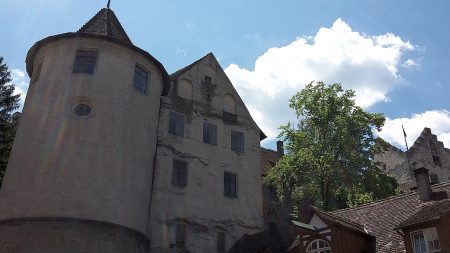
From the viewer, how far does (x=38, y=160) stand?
22.1 meters

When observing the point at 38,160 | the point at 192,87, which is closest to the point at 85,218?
the point at 38,160

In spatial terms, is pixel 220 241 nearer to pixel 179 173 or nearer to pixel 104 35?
pixel 179 173

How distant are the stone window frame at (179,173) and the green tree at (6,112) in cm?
1167

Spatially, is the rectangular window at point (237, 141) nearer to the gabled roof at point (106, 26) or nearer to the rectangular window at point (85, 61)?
the gabled roof at point (106, 26)

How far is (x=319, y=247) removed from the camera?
23219mm

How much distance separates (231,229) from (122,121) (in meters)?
10.3

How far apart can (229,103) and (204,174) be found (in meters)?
6.71

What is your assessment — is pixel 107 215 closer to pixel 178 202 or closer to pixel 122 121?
pixel 122 121

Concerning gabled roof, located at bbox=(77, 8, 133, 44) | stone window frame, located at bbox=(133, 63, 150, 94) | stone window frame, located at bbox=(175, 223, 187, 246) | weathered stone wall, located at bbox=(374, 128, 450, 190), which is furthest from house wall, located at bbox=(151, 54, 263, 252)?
weathered stone wall, located at bbox=(374, 128, 450, 190)

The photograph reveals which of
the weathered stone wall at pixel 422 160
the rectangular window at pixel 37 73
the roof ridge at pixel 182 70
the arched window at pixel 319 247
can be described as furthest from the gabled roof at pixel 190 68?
the weathered stone wall at pixel 422 160

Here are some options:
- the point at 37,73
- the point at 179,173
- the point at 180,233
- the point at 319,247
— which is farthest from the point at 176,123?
the point at 319,247

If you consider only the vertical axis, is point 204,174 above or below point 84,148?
above

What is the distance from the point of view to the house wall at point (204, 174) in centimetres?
2773

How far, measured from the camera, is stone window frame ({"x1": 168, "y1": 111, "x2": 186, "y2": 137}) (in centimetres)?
3038
